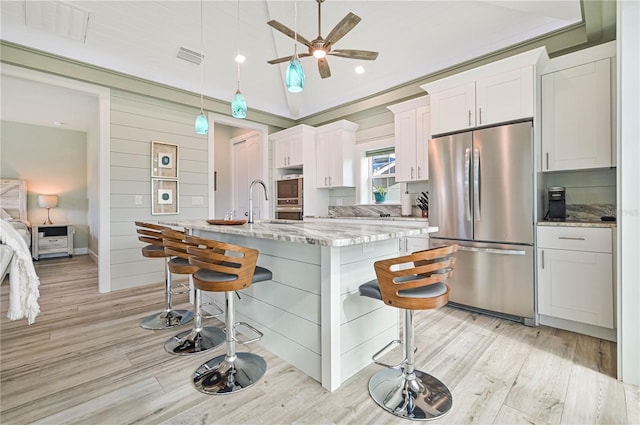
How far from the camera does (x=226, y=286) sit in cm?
168

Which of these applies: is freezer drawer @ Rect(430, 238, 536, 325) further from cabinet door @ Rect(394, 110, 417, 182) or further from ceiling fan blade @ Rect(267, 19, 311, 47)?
ceiling fan blade @ Rect(267, 19, 311, 47)

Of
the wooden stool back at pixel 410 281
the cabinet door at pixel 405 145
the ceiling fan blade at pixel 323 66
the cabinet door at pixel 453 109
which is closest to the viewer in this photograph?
the wooden stool back at pixel 410 281

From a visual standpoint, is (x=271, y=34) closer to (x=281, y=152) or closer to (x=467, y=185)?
(x=281, y=152)

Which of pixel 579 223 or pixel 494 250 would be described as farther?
pixel 494 250

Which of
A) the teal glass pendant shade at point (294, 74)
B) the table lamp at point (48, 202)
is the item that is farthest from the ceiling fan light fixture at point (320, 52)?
the table lamp at point (48, 202)

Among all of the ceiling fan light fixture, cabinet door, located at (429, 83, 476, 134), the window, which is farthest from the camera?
the window

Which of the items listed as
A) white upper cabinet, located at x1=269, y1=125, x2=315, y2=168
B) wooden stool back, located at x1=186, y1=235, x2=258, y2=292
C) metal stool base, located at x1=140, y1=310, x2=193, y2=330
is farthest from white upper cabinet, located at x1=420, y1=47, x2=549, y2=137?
metal stool base, located at x1=140, y1=310, x2=193, y2=330

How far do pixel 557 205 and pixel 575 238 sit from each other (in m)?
0.44

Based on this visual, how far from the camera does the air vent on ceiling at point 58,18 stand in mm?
2963

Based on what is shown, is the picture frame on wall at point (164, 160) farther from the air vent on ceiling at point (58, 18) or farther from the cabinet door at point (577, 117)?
the cabinet door at point (577, 117)

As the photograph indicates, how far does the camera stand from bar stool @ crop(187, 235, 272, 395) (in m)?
1.68

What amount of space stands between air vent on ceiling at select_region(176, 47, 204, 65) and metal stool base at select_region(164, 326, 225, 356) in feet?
11.6

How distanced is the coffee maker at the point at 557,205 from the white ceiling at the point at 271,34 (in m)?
1.63
